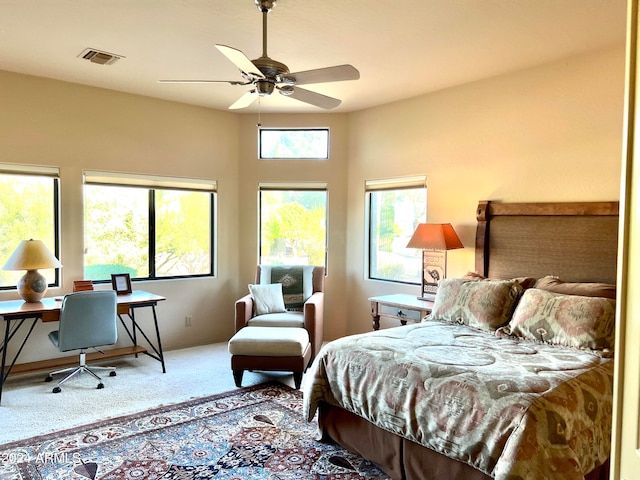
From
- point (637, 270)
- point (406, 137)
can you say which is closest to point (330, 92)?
point (406, 137)

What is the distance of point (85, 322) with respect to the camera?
3633mm

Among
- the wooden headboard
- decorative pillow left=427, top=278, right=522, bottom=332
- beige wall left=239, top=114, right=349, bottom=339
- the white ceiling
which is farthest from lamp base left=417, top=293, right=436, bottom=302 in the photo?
the white ceiling

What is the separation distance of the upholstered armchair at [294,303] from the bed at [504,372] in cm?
123

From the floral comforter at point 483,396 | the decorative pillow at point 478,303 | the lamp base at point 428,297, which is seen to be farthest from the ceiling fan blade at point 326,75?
the lamp base at point 428,297

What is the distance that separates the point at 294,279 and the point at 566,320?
2784 millimetres

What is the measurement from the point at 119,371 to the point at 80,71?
2761 millimetres

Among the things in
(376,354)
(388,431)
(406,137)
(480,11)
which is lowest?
(388,431)

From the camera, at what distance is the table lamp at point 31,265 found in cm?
372

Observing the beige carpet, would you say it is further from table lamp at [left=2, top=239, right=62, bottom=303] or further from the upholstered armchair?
table lamp at [left=2, top=239, right=62, bottom=303]

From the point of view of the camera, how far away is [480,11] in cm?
276

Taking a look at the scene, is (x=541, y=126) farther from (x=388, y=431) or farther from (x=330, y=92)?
(x=388, y=431)

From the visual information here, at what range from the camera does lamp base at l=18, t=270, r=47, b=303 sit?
382 cm

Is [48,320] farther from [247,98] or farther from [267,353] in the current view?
[247,98]

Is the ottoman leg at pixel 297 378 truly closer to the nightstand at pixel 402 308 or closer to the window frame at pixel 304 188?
the nightstand at pixel 402 308
